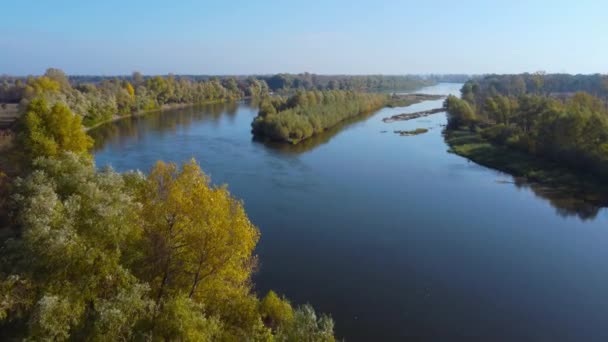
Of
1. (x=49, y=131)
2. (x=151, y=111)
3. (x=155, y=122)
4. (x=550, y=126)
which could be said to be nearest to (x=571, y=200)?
(x=550, y=126)

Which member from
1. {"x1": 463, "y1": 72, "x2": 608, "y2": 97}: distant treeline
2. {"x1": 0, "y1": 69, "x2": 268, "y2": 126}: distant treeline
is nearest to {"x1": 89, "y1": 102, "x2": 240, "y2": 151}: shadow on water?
{"x1": 0, "y1": 69, "x2": 268, "y2": 126}: distant treeline

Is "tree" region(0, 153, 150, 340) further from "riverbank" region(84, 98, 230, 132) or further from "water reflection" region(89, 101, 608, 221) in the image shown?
"riverbank" region(84, 98, 230, 132)

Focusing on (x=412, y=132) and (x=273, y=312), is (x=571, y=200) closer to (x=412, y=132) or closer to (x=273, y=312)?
(x=273, y=312)

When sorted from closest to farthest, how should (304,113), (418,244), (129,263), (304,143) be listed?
(129,263) < (418,244) < (304,143) < (304,113)

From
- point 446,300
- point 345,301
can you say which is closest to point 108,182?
point 345,301

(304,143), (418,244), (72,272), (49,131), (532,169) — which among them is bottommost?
(418,244)

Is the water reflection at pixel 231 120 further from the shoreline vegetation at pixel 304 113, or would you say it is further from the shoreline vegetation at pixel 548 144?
the shoreline vegetation at pixel 304 113

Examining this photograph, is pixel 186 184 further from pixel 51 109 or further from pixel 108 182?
pixel 51 109

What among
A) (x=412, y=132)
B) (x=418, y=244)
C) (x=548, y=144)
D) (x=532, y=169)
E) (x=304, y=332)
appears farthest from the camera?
(x=412, y=132)
